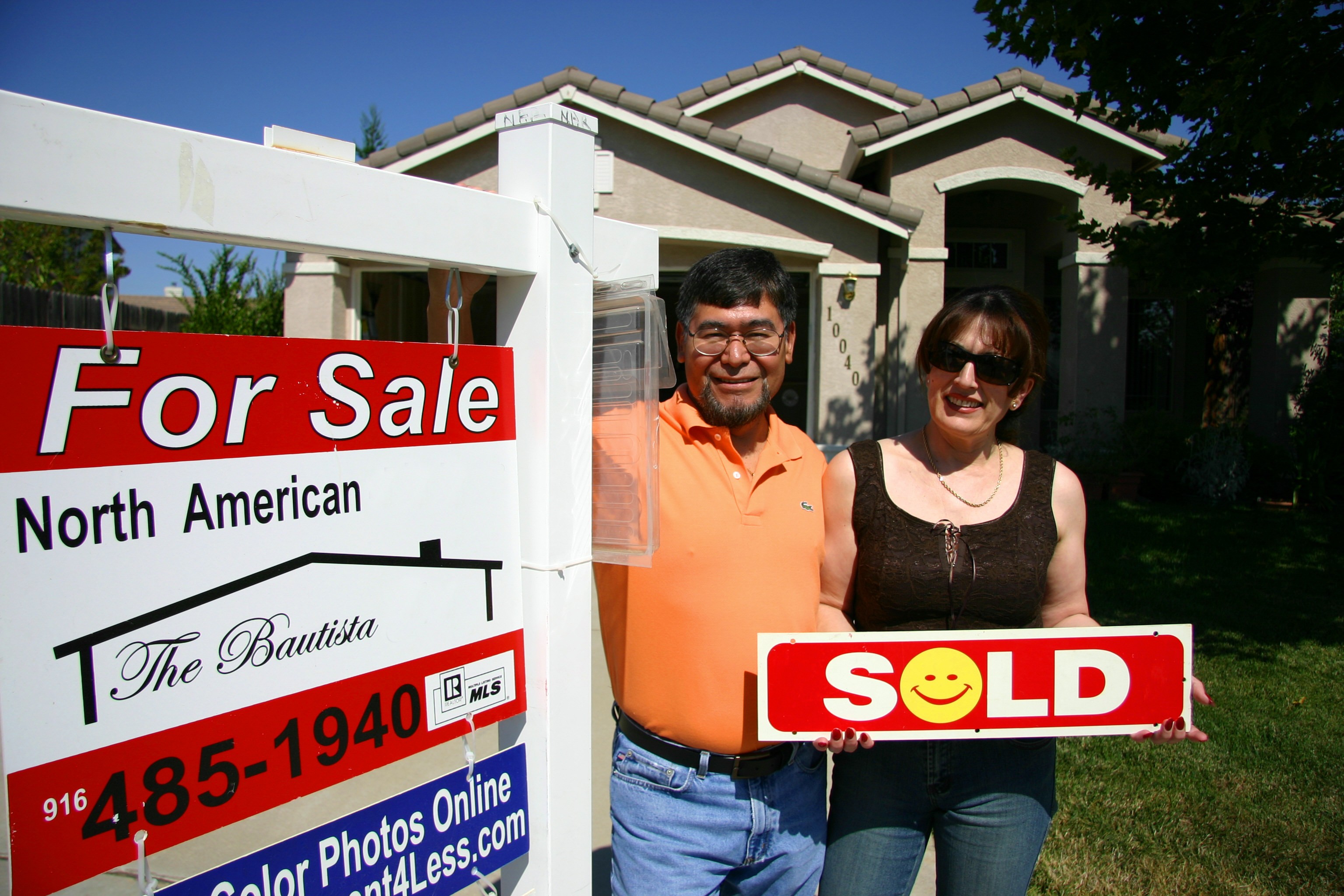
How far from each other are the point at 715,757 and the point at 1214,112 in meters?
4.71

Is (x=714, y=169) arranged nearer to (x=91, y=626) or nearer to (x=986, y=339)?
(x=986, y=339)

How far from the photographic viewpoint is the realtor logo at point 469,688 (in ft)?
4.22

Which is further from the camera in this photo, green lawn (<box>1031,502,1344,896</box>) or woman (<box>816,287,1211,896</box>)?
green lawn (<box>1031,502,1344,896</box>)

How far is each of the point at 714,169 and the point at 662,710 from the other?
7.90 m

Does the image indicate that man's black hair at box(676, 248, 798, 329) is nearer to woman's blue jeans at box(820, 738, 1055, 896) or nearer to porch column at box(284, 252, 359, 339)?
woman's blue jeans at box(820, 738, 1055, 896)

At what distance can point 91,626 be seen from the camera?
0.93 metres

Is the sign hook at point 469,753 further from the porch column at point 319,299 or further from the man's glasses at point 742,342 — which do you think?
the porch column at point 319,299

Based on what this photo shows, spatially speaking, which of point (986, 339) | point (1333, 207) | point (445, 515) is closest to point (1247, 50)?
point (1333, 207)

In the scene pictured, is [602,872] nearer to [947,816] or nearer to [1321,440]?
[947,816]

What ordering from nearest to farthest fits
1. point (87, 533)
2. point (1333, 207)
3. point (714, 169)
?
point (87, 533)
point (1333, 207)
point (714, 169)

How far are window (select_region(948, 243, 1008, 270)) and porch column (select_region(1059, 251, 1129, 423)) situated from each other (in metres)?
1.78

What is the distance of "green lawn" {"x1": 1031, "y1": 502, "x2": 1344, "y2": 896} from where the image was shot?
299 centimetres

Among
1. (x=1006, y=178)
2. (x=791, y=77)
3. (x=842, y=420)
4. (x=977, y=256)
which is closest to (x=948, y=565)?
(x=842, y=420)

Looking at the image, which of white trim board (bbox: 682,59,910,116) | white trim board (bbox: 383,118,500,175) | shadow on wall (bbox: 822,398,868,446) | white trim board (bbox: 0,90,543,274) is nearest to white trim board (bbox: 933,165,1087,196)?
white trim board (bbox: 682,59,910,116)
